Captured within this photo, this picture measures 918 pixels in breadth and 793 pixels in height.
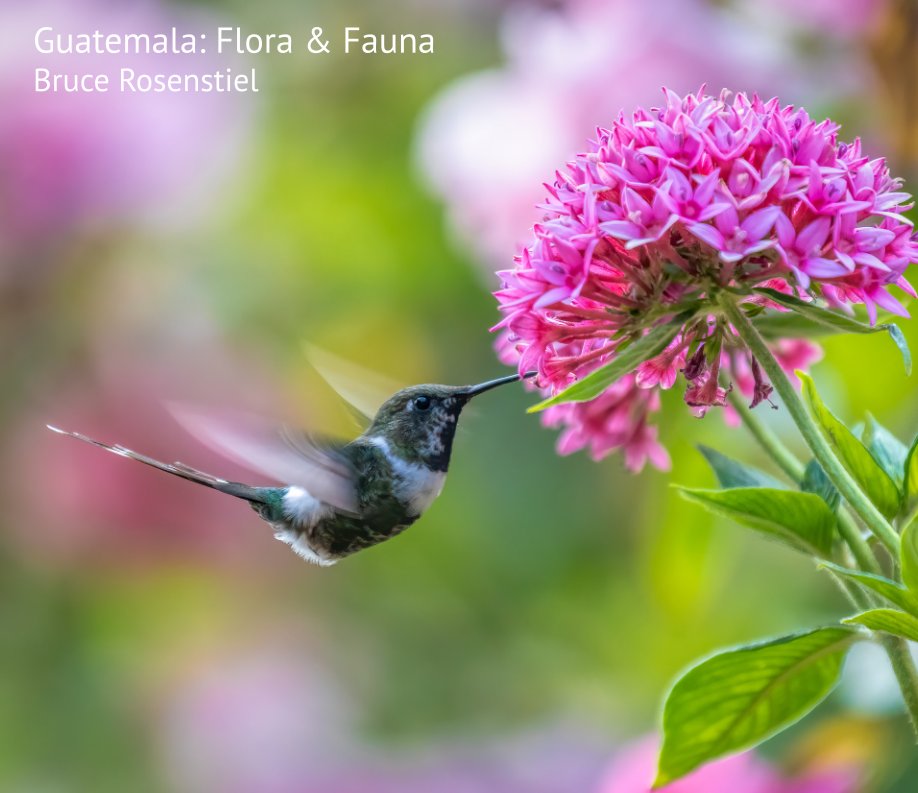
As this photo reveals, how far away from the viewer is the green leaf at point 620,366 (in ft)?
2.47

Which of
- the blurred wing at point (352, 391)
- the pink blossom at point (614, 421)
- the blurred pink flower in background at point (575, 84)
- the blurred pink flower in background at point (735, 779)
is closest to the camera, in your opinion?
the pink blossom at point (614, 421)

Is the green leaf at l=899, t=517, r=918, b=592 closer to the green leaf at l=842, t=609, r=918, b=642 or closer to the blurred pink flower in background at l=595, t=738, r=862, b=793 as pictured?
the green leaf at l=842, t=609, r=918, b=642

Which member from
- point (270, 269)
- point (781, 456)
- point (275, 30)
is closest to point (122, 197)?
point (270, 269)

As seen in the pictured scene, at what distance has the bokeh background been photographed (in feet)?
6.18

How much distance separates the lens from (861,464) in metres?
0.81

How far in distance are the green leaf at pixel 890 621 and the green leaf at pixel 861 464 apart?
108 mm

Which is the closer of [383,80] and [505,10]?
[505,10]

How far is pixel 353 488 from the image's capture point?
1.10 m

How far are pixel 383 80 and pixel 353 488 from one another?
1658 millimetres

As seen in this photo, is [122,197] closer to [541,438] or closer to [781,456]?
[541,438]

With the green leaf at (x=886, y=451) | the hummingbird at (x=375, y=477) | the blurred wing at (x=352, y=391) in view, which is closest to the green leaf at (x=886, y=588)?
the green leaf at (x=886, y=451)

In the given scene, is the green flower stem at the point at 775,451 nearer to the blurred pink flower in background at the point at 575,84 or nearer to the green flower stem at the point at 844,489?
the green flower stem at the point at 844,489

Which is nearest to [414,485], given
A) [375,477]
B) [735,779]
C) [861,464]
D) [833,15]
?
[375,477]

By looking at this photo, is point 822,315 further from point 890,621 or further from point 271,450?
point 271,450
